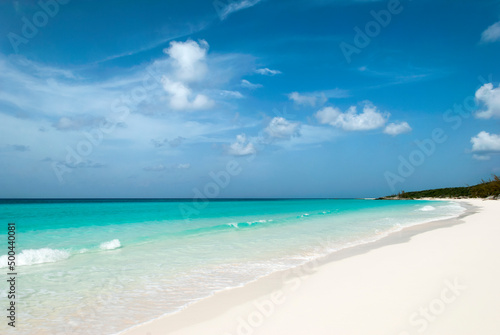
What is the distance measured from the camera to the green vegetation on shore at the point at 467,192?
65.5m

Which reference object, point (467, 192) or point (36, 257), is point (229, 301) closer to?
point (36, 257)

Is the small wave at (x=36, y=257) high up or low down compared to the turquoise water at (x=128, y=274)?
up

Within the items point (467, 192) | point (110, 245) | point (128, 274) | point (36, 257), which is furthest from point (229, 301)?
point (467, 192)

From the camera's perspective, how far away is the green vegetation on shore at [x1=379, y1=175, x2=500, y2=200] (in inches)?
2579

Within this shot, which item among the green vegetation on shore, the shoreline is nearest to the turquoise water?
the shoreline

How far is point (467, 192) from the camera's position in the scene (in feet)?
300

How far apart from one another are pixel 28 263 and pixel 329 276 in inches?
381

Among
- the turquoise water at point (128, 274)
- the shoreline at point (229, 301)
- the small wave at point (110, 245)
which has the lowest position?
the shoreline at point (229, 301)

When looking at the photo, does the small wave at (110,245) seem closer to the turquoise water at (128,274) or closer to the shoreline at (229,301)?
the turquoise water at (128,274)

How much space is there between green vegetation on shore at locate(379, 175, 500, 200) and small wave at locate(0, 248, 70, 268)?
268 ft

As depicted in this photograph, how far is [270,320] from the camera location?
4.57 meters

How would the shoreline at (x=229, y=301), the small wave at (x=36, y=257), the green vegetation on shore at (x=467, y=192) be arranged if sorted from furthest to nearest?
the green vegetation on shore at (x=467, y=192) → the small wave at (x=36, y=257) → the shoreline at (x=229, y=301)

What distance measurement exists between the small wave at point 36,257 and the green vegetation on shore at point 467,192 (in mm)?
81803

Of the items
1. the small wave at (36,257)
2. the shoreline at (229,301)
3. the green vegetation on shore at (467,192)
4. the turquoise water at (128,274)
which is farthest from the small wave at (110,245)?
the green vegetation on shore at (467,192)
